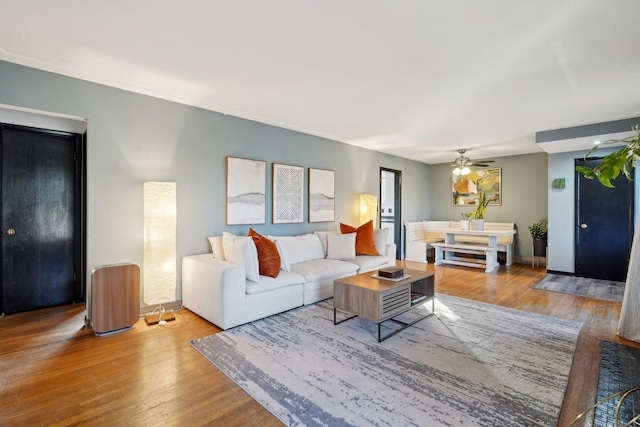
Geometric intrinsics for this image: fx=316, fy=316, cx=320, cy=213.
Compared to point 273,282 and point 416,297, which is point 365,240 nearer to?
point 416,297

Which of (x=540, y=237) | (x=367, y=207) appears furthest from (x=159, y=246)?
(x=540, y=237)

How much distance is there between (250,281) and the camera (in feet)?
11.3

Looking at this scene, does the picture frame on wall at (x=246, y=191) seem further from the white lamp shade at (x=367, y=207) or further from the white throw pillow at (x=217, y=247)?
the white lamp shade at (x=367, y=207)

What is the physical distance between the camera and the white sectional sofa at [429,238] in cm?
706

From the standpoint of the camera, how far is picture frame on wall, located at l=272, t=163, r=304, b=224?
4855 mm

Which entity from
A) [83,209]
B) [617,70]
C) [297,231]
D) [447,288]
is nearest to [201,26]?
[83,209]

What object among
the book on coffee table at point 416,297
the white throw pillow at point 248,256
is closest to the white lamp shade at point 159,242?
the white throw pillow at point 248,256

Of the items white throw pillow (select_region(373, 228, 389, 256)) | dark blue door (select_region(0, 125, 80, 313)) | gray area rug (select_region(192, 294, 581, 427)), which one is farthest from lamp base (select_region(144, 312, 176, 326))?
white throw pillow (select_region(373, 228, 389, 256))

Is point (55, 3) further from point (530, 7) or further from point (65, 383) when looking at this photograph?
point (530, 7)

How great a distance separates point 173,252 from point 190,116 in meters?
1.70

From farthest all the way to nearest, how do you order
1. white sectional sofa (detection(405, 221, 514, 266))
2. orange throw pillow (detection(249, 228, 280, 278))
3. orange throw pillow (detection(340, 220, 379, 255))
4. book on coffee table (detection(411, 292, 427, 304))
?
white sectional sofa (detection(405, 221, 514, 266)) < orange throw pillow (detection(340, 220, 379, 255)) < orange throw pillow (detection(249, 228, 280, 278)) < book on coffee table (detection(411, 292, 427, 304))

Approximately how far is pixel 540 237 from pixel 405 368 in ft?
19.8

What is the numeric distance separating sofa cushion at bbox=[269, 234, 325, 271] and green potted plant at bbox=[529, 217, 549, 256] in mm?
5027

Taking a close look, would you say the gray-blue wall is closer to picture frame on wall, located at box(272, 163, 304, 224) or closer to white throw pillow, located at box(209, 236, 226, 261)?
picture frame on wall, located at box(272, 163, 304, 224)
